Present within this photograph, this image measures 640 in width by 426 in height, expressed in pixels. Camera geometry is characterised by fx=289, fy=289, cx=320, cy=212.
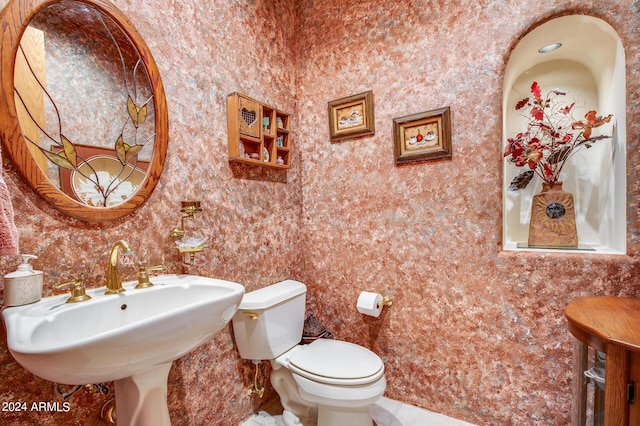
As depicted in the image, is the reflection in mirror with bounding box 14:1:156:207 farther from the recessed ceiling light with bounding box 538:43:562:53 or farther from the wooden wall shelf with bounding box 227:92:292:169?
the recessed ceiling light with bounding box 538:43:562:53

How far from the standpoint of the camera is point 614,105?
4.59 ft

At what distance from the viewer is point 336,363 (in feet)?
4.50

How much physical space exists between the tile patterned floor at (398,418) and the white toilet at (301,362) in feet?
0.48

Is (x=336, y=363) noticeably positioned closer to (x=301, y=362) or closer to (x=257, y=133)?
(x=301, y=362)

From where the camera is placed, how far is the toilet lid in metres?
1.27

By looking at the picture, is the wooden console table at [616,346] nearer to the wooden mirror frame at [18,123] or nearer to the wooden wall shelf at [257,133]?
the wooden wall shelf at [257,133]

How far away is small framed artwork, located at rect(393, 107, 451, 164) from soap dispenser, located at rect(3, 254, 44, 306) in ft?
5.36

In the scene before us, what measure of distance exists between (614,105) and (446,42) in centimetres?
86

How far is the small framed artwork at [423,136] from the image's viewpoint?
156 centimetres

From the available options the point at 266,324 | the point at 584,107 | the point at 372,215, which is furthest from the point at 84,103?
the point at 584,107

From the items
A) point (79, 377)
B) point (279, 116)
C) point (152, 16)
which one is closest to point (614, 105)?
point (279, 116)

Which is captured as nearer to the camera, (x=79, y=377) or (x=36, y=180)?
(x=79, y=377)

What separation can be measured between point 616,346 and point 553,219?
85 cm

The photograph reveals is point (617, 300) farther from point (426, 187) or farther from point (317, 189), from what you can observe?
point (317, 189)
